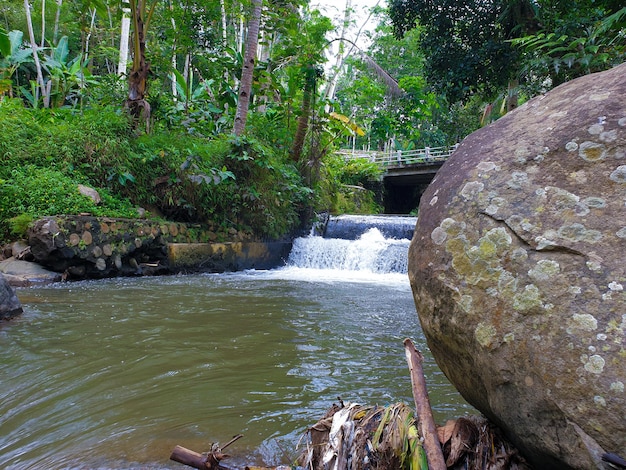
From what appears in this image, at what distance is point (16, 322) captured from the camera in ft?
14.2

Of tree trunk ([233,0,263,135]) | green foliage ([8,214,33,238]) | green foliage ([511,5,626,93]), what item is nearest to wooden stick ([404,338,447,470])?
green foliage ([511,5,626,93])

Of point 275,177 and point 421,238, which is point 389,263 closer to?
point 275,177

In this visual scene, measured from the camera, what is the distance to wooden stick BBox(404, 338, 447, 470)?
1.45m

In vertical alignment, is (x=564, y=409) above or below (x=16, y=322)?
above

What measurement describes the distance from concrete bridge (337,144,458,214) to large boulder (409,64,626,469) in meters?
17.9

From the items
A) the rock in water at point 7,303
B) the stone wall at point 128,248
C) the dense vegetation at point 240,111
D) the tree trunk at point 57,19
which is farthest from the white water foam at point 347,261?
the tree trunk at point 57,19

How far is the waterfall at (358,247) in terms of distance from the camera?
10125mm

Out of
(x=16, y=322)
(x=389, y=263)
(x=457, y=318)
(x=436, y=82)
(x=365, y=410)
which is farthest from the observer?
(x=389, y=263)

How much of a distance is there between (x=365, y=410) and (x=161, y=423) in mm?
1331

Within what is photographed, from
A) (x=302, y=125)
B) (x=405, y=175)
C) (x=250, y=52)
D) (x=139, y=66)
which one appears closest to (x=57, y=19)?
(x=139, y=66)

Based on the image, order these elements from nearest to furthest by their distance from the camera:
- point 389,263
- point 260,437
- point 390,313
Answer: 1. point 260,437
2. point 390,313
3. point 389,263

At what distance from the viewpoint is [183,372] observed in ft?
10.7

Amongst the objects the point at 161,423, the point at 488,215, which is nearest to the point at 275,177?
the point at 161,423

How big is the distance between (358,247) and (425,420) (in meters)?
9.00
